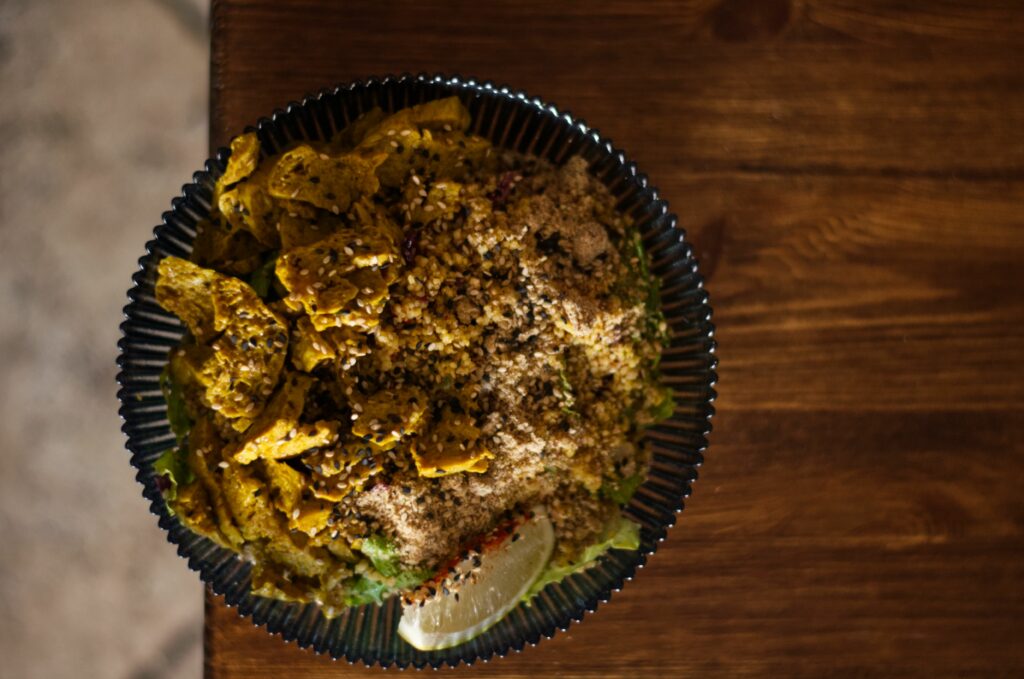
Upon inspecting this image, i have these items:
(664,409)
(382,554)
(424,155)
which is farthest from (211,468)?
(664,409)

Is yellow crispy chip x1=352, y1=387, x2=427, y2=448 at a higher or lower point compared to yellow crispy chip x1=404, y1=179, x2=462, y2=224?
lower

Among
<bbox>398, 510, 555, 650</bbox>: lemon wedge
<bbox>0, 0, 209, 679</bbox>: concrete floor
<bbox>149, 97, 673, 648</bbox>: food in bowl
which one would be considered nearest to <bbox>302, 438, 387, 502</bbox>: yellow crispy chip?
<bbox>149, 97, 673, 648</bbox>: food in bowl

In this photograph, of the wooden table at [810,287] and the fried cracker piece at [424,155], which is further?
the wooden table at [810,287]

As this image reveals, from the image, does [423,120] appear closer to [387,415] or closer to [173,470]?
[387,415]

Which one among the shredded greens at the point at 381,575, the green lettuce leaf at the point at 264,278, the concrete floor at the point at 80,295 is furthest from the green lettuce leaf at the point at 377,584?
the concrete floor at the point at 80,295

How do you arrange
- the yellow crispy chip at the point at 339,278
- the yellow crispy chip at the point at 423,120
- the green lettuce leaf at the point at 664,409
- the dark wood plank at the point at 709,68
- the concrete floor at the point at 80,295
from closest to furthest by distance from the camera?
the yellow crispy chip at the point at 339,278
the yellow crispy chip at the point at 423,120
the green lettuce leaf at the point at 664,409
the dark wood plank at the point at 709,68
the concrete floor at the point at 80,295

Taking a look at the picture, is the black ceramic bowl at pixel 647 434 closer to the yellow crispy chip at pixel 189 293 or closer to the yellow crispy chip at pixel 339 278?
the yellow crispy chip at pixel 189 293

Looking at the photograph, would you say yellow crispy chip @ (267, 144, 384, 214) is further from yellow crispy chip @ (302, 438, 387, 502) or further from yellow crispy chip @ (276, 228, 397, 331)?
yellow crispy chip @ (302, 438, 387, 502)
